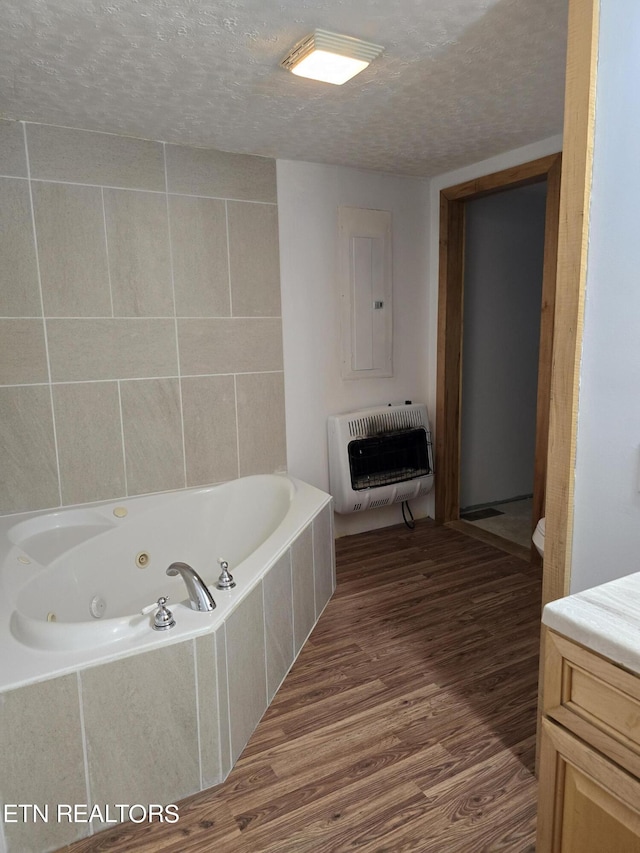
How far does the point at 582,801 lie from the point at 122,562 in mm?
2042

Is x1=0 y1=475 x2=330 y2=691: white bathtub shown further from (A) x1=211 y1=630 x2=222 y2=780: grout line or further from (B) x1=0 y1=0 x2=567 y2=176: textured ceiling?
(B) x1=0 y1=0 x2=567 y2=176: textured ceiling

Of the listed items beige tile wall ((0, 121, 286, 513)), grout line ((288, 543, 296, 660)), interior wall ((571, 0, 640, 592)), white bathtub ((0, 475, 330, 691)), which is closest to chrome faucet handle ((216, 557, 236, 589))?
white bathtub ((0, 475, 330, 691))

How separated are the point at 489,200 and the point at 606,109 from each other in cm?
261

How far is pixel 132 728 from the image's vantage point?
152cm

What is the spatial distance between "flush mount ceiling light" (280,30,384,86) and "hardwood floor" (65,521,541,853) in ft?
7.12

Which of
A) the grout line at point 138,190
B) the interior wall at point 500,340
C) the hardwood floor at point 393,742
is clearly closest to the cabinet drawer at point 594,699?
the hardwood floor at point 393,742

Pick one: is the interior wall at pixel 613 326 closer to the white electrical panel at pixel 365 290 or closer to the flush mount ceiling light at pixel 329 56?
the flush mount ceiling light at pixel 329 56

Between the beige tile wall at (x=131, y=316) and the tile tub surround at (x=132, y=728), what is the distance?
50.6 inches

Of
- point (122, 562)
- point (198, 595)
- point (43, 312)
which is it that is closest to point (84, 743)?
point (198, 595)

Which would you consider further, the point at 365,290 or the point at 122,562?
the point at 365,290

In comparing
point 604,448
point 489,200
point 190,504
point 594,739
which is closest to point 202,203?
point 190,504

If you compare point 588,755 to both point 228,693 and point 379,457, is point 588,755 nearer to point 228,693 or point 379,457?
point 228,693

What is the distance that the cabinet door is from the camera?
0.86 meters

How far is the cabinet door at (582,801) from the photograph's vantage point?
2.82 ft
